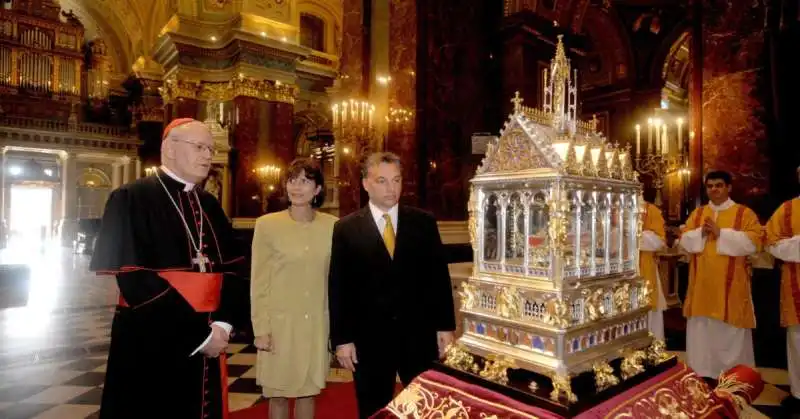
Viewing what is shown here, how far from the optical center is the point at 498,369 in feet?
6.25

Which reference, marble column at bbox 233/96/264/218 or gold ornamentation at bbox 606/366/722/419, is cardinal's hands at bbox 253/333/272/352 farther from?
marble column at bbox 233/96/264/218

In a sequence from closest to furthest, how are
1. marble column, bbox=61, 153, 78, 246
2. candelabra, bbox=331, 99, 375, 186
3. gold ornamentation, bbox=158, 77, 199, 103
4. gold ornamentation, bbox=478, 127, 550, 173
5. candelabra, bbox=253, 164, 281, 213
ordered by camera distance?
gold ornamentation, bbox=478, 127, 550, 173
candelabra, bbox=331, 99, 375, 186
candelabra, bbox=253, 164, 281, 213
gold ornamentation, bbox=158, 77, 199, 103
marble column, bbox=61, 153, 78, 246

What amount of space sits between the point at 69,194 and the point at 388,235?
27.6 meters

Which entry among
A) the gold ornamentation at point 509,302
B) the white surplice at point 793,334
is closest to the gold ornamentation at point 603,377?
the gold ornamentation at point 509,302

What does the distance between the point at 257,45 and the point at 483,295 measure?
1438cm

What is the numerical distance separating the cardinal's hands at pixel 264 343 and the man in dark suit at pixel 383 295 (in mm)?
520

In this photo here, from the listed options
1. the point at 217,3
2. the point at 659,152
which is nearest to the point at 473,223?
the point at 659,152

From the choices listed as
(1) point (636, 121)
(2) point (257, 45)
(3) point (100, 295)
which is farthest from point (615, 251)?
(2) point (257, 45)

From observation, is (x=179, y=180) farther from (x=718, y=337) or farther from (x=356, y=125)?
(x=718, y=337)

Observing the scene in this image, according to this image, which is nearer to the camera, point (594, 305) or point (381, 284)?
point (594, 305)

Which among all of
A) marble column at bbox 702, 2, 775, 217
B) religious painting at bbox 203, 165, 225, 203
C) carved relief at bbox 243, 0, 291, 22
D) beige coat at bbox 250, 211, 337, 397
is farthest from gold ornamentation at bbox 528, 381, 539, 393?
carved relief at bbox 243, 0, 291, 22

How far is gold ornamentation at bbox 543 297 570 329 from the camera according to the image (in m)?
1.80

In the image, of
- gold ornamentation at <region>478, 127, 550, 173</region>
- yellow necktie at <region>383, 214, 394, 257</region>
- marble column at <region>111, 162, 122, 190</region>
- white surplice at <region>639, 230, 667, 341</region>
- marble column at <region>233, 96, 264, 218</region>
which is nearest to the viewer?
gold ornamentation at <region>478, 127, 550, 173</region>

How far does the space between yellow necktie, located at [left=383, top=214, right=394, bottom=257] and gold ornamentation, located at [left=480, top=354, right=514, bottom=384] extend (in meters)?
0.74
